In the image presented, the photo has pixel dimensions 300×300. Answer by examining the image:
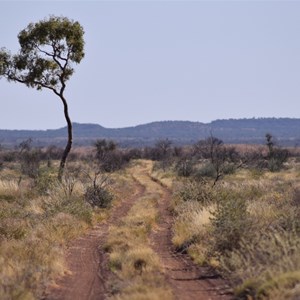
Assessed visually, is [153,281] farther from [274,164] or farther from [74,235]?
[274,164]

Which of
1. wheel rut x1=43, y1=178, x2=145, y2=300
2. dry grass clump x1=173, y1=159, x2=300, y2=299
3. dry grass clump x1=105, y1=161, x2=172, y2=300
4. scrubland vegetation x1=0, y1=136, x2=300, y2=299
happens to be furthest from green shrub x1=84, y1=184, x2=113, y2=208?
dry grass clump x1=173, y1=159, x2=300, y2=299

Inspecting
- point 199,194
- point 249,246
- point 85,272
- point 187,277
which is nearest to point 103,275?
point 85,272

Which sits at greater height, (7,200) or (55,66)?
(55,66)

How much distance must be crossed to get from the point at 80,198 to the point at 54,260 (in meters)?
10.4

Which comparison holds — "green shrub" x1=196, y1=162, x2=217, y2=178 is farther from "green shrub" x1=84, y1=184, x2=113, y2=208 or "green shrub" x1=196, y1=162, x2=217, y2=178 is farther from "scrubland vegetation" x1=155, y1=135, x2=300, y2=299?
"scrubland vegetation" x1=155, y1=135, x2=300, y2=299

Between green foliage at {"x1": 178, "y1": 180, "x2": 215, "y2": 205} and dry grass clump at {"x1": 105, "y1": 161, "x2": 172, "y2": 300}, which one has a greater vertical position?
green foliage at {"x1": 178, "y1": 180, "x2": 215, "y2": 205}

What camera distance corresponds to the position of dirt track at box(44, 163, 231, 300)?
33.3 feet

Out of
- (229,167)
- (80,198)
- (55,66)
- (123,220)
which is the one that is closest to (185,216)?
(123,220)

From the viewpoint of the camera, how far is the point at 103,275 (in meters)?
11.7

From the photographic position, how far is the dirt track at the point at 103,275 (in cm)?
1015

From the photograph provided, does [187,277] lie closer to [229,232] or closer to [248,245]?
[229,232]

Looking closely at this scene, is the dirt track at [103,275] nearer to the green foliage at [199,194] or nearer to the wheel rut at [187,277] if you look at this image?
the wheel rut at [187,277]

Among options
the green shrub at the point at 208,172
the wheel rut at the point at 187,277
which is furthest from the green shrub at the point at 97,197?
the green shrub at the point at 208,172

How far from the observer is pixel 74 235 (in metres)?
16.5
